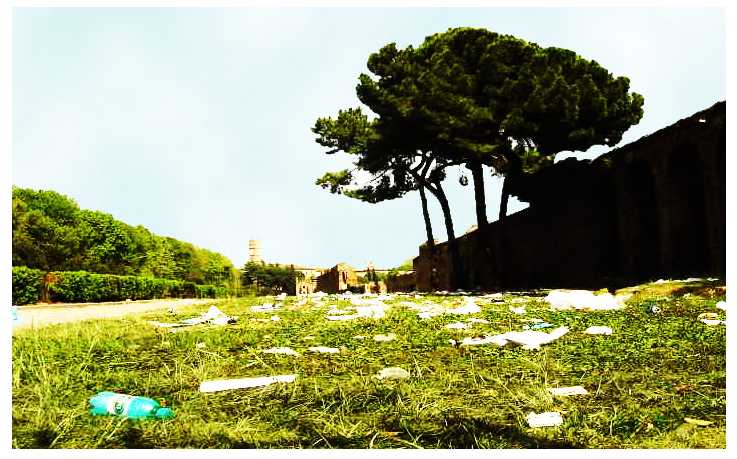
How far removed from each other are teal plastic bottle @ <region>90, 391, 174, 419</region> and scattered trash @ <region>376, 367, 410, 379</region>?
117 cm

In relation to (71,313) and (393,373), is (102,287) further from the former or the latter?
(393,373)

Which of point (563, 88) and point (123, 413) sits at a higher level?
point (563, 88)

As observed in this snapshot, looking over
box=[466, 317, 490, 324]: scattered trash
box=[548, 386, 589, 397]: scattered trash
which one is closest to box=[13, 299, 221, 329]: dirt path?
box=[466, 317, 490, 324]: scattered trash

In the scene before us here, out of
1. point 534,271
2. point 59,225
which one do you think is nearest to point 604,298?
point 534,271

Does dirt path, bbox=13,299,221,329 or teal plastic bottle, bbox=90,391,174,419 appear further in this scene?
dirt path, bbox=13,299,221,329

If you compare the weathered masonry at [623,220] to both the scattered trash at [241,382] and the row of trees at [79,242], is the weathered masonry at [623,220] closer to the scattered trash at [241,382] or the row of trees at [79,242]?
the scattered trash at [241,382]

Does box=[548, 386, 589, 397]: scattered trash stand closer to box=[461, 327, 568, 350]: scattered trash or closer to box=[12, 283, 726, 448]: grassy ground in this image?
box=[12, 283, 726, 448]: grassy ground

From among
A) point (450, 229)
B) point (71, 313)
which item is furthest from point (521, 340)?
point (450, 229)

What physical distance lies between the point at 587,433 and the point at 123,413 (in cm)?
187

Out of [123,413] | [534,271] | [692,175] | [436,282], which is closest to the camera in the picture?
[123,413]

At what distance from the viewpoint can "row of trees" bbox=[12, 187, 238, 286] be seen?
2742 centimetres

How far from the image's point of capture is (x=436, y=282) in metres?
25.4

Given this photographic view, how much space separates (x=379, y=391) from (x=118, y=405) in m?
1.17
